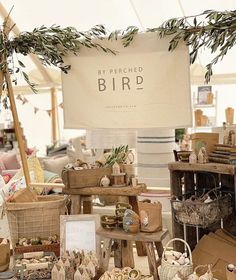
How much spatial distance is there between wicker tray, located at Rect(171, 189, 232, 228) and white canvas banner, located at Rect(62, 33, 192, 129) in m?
0.55

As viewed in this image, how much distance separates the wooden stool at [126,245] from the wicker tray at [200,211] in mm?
191

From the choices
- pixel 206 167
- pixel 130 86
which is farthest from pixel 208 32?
pixel 206 167

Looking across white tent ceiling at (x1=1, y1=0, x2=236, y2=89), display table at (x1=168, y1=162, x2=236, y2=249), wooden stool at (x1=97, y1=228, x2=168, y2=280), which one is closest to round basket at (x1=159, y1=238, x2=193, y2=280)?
wooden stool at (x1=97, y1=228, x2=168, y2=280)

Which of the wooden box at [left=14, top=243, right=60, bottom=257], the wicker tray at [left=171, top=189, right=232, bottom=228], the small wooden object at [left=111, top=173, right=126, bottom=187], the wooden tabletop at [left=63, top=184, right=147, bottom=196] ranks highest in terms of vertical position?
the small wooden object at [left=111, top=173, right=126, bottom=187]

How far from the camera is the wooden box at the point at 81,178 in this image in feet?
9.95

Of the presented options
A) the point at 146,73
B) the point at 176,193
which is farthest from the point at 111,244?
the point at 146,73

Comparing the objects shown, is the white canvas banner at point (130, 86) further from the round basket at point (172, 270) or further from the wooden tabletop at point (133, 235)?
the round basket at point (172, 270)

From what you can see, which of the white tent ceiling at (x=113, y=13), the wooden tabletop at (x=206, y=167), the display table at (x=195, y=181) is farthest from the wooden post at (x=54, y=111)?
the wooden tabletop at (x=206, y=167)

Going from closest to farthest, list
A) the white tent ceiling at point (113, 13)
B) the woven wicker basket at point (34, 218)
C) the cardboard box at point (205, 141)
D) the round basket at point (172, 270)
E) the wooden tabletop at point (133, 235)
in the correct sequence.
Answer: the round basket at point (172, 270) → the wooden tabletop at point (133, 235) → the cardboard box at point (205, 141) → the woven wicker basket at point (34, 218) → the white tent ceiling at point (113, 13)

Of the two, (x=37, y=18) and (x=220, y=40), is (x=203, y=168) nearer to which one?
(x=220, y=40)

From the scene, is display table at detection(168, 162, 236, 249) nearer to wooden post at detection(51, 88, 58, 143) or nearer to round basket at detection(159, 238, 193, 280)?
round basket at detection(159, 238, 193, 280)

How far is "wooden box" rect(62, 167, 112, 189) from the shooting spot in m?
3.03

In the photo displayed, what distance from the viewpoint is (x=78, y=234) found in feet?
10.0

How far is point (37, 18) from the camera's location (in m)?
6.47
